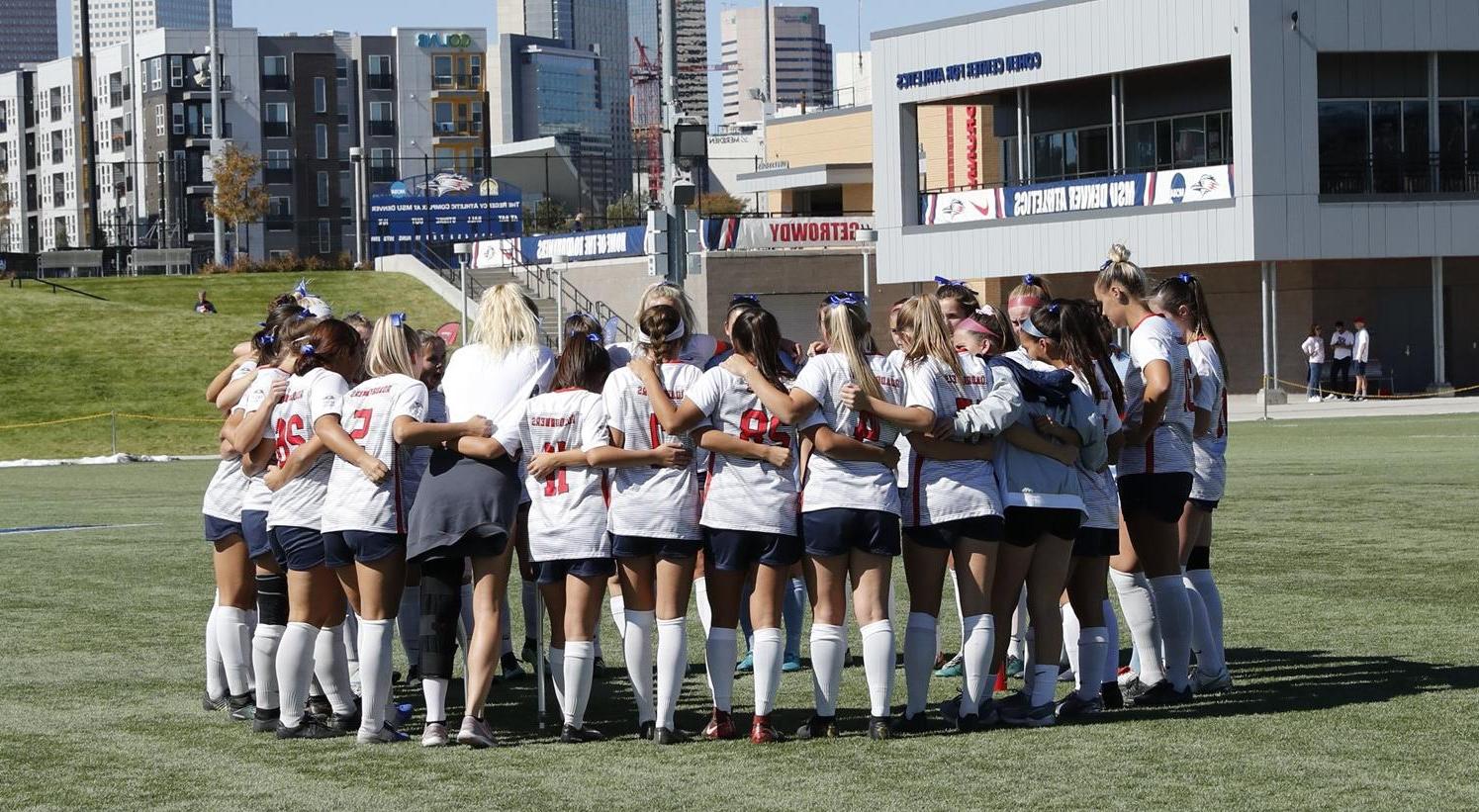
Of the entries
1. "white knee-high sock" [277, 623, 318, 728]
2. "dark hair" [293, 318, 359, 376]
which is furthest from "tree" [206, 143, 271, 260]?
"white knee-high sock" [277, 623, 318, 728]

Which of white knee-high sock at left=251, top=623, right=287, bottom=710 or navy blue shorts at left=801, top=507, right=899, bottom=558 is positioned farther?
white knee-high sock at left=251, top=623, right=287, bottom=710

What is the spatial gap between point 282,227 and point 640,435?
4632 inches

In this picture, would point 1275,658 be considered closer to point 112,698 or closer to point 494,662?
point 494,662

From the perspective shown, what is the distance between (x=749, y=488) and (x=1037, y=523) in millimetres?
1301

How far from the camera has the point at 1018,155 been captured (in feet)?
167

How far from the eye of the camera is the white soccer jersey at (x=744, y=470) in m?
7.77

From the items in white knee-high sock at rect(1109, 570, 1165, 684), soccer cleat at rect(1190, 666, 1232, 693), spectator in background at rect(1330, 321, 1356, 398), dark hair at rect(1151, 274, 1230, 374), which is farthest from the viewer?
spectator in background at rect(1330, 321, 1356, 398)

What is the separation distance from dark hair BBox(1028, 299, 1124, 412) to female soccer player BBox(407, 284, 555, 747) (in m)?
2.21

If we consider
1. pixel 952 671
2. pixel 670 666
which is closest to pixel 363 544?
pixel 670 666

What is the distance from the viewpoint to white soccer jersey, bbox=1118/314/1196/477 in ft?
28.2

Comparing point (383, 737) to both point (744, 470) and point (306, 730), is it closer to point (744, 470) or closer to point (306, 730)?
point (306, 730)

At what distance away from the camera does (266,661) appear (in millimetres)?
8492

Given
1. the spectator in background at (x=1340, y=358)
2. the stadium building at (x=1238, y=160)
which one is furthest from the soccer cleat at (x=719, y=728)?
the stadium building at (x=1238, y=160)

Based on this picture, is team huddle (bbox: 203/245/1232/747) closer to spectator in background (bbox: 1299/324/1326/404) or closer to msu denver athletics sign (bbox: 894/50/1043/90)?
spectator in background (bbox: 1299/324/1326/404)
